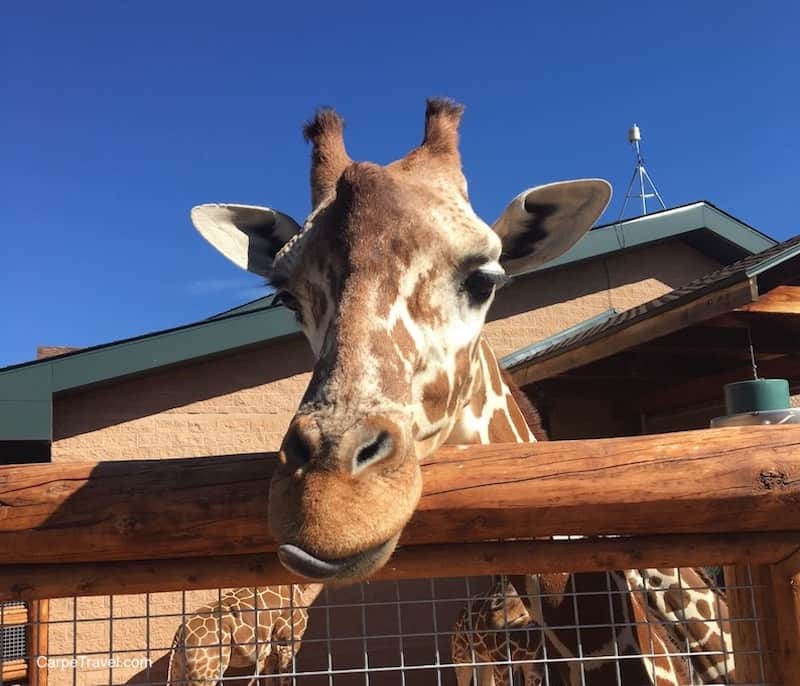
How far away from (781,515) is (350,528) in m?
0.99

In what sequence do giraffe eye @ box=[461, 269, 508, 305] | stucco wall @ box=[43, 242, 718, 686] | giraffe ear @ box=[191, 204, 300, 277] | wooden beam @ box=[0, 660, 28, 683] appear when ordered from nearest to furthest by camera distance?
giraffe eye @ box=[461, 269, 508, 305], giraffe ear @ box=[191, 204, 300, 277], wooden beam @ box=[0, 660, 28, 683], stucco wall @ box=[43, 242, 718, 686]

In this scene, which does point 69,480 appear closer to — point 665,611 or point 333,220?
point 333,220

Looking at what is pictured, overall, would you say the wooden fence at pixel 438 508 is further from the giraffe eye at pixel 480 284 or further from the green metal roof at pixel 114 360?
the green metal roof at pixel 114 360

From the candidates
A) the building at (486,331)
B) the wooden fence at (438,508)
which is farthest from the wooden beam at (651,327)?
the wooden fence at (438,508)

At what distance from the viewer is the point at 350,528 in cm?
153

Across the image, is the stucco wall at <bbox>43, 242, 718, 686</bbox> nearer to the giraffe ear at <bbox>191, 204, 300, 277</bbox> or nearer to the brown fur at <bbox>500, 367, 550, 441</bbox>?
the brown fur at <bbox>500, 367, 550, 441</bbox>

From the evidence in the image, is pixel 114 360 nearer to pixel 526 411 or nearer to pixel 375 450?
pixel 526 411

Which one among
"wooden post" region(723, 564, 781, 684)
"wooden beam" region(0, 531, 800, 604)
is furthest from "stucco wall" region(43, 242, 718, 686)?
"wooden post" region(723, 564, 781, 684)

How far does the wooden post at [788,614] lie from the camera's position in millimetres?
1913

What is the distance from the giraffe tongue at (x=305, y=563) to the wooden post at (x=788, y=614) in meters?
1.16

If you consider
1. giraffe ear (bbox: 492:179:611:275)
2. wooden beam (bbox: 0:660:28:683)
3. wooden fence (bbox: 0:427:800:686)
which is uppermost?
giraffe ear (bbox: 492:179:611:275)

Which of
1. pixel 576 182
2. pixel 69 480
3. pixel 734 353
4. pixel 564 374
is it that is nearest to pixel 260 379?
pixel 564 374

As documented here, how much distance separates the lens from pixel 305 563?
1.50 m

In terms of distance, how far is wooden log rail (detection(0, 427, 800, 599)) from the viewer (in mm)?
1749
